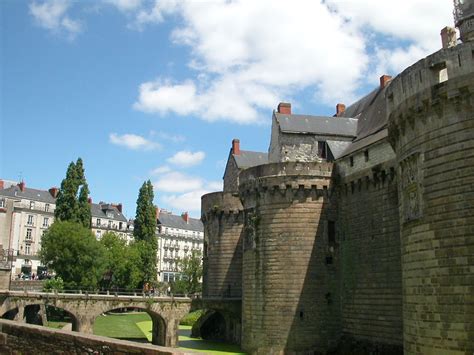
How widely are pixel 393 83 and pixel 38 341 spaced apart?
12.9 m

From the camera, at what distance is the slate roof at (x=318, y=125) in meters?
33.9

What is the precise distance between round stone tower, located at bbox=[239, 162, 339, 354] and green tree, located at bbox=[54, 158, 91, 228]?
2730 cm

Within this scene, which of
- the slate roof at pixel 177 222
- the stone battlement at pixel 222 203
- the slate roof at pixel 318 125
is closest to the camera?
the slate roof at pixel 318 125

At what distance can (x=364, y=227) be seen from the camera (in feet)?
87.0

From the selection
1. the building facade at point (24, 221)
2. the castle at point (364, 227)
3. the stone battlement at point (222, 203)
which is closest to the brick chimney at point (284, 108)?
the castle at point (364, 227)

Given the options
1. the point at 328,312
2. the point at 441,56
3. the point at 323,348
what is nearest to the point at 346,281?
the point at 328,312

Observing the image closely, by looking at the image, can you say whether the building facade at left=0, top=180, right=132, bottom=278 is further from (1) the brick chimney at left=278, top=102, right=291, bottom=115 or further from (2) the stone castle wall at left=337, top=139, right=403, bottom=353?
(2) the stone castle wall at left=337, top=139, right=403, bottom=353

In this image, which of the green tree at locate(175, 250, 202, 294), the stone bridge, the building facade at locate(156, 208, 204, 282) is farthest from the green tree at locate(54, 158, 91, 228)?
the building facade at locate(156, 208, 204, 282)

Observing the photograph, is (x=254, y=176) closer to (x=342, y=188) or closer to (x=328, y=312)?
(x=342, y=188)

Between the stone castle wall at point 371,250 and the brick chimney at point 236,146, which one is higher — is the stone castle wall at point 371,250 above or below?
below

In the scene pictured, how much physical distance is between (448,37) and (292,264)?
13674 mm

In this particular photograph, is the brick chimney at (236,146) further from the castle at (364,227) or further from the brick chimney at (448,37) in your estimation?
the brick chimney at (448,37)

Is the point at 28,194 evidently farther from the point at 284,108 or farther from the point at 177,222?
the point at 284,108

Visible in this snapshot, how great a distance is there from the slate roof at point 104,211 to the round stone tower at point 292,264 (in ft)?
182
